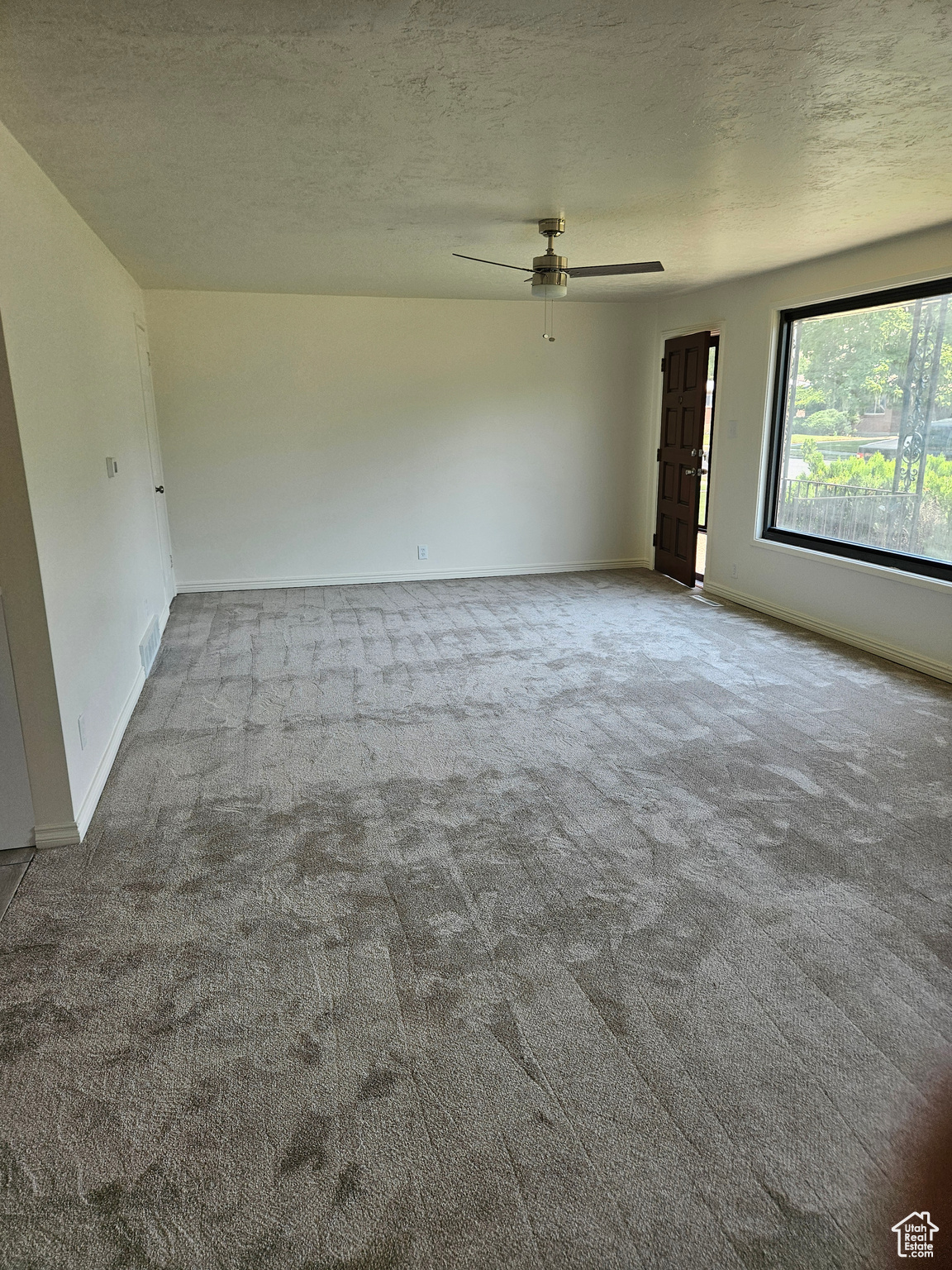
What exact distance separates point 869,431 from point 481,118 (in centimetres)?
357

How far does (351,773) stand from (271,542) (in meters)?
4.12

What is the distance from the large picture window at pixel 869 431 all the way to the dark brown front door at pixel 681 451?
97cm

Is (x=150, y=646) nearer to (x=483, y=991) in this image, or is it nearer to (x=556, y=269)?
(x=556, y=269)

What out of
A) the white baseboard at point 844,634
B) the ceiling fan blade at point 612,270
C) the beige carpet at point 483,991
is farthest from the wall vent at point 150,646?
the white baseboard at point 844,634

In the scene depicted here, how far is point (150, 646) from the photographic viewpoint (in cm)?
500

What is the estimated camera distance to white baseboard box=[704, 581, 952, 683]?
4688 mm

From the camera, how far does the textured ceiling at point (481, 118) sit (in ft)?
6.77

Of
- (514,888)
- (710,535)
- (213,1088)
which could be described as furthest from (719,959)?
(710,535)

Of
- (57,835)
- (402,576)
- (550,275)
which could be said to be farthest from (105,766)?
(402,576)

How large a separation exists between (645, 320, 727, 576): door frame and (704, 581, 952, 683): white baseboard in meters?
0.54

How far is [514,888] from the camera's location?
2.63m

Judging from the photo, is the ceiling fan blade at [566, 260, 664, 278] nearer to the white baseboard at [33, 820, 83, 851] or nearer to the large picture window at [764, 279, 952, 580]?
the large picture window at [764, 279, 952, 580]

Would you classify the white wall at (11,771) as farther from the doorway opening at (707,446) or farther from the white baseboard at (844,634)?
the doorway opening at (707,446)

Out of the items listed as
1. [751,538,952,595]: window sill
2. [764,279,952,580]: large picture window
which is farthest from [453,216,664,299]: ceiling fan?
[751,538,952,595]: window sill
